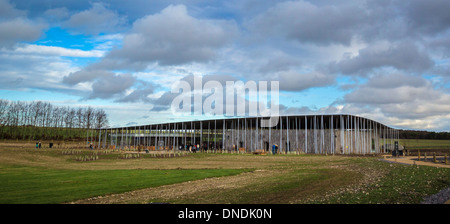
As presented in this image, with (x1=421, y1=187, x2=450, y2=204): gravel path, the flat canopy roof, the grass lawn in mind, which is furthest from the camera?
the flat canopy roof

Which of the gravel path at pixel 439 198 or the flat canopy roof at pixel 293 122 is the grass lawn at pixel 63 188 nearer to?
the gravel path at pixel 439 198

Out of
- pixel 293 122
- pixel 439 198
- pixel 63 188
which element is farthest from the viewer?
pixel 293 122

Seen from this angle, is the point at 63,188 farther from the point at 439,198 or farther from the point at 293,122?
the point at 293,122

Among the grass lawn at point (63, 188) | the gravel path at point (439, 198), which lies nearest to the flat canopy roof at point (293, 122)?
the gravel path at point (439, 198)

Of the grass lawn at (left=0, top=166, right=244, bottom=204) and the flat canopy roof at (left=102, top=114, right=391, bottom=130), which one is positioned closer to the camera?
the grass lawn at (left=0, top=166, right=244, bottom=204)

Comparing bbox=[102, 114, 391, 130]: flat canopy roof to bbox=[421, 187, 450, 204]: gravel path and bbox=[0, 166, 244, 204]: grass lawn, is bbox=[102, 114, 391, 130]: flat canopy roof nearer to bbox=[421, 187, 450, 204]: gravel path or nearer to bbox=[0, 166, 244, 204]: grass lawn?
bbox=[421, 187, 450, 204]: gravel path

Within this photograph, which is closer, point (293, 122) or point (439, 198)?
point (439, 198)

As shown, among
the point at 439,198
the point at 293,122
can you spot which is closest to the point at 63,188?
the point at 439,198

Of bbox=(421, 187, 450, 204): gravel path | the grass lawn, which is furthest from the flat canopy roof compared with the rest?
the grass lawn

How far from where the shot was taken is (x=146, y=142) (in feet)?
210

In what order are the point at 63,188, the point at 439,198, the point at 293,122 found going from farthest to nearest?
the point at 293,122, the point at 63,188, the point at 439,198

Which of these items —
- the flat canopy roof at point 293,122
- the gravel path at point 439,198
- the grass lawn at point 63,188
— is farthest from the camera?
the flat canopy roof at point 293,122
